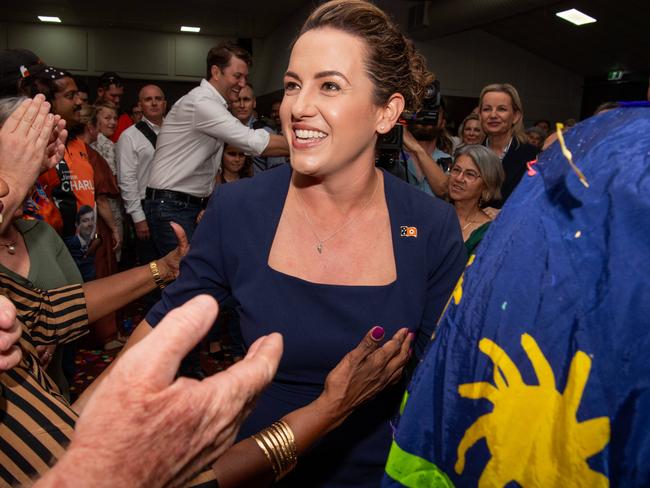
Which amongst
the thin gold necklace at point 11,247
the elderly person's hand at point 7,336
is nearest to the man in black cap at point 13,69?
the thin gold necklace at point 11,247

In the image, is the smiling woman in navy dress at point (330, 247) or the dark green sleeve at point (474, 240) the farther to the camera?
the dark green sleeve at point (474, 240)

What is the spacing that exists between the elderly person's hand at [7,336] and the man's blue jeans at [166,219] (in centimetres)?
Result: 254

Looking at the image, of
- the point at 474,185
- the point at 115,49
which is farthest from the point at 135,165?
the point at 115,49

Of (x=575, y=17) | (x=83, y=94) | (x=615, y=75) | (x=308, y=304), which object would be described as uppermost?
(x=575, y=17)

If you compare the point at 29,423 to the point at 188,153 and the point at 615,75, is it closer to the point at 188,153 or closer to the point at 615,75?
the point at 188,153

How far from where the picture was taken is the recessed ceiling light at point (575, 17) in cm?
778

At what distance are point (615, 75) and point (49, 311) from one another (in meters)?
10.2

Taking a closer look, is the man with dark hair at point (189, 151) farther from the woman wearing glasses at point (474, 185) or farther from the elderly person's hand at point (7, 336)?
the elderly person's hand at point (7, 336)

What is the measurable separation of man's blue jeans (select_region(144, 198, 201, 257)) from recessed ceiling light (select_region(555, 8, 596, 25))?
682 cm

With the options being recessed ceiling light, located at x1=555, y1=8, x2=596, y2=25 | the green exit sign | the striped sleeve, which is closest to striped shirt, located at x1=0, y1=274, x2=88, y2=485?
the striped sleeve

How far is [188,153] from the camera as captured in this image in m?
3.31

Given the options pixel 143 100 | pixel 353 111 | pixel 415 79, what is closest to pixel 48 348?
pixel 353 111

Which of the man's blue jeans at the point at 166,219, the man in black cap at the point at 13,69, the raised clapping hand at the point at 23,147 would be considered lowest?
the man's blue jeans at the point at 166,219

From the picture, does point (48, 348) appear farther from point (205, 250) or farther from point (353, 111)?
point (353, 111)
